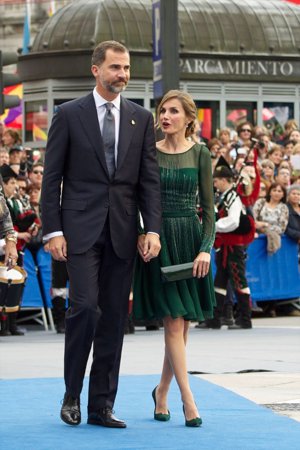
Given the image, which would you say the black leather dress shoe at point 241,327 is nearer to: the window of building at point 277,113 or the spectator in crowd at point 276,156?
the spectator in crowd at point 276,156

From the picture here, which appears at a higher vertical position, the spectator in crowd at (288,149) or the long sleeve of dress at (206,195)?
the spectator in crowd at (288,149)

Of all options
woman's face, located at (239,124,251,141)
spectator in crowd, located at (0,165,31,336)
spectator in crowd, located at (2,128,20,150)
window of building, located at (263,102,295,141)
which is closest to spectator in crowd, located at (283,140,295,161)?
woman's face, located at (239,124,251,141)

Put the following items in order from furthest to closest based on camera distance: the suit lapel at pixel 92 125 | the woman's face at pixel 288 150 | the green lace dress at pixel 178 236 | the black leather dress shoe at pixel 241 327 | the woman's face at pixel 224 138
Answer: the woman's face at pixel 288 150 → the woman's face at pixel 224 138 → the black leather dress shoe at pixel 241 327 → the green lace dress at pixel 178 236 → the suit lapel at pixel 92 125

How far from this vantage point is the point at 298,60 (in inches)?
1257

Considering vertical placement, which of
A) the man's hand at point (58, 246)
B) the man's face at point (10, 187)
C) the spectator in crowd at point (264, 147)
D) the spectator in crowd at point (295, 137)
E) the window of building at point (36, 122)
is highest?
the window of building at point (36, 122)

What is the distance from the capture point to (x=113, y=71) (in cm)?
843

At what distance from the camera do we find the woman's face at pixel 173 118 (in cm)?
873

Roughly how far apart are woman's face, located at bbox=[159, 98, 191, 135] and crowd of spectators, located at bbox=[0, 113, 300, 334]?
8.15m

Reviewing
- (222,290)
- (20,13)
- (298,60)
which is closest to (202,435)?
(222,290)

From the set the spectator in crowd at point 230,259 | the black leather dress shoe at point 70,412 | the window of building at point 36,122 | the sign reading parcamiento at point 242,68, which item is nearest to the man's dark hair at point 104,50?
the black leather dress shoe at point 70,412

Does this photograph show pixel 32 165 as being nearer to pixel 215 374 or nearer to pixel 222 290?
pixel 222 290

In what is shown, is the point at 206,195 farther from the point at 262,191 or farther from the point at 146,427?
the point at 262,191

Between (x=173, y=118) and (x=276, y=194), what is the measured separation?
420 inches

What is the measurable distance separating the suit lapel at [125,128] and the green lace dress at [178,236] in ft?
1.04
